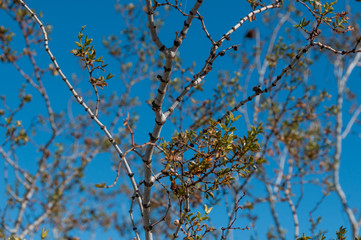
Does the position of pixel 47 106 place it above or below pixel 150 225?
above

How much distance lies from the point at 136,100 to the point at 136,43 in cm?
163

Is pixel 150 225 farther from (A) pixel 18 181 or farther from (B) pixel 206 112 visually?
(A) pixel 18 181

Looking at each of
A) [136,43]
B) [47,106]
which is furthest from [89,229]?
[136,43]

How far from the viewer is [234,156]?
2.27 meters

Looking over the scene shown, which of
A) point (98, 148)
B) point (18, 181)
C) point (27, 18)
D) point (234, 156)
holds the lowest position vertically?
point (234, 156)

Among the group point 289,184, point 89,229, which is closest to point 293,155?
point 289,184

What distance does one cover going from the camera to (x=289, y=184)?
7.25 meters

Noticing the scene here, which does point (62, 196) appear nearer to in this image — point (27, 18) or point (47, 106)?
point (47, 106)

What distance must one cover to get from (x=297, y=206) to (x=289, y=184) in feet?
2.96

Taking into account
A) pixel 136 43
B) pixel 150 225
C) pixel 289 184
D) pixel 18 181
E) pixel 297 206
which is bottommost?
pixel 150 225

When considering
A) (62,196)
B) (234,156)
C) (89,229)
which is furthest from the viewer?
(89,229)

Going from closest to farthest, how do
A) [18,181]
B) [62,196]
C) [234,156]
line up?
1. [234,156]
2. [18,181]
3. [62,196]

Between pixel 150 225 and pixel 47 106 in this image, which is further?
pixel 47 106

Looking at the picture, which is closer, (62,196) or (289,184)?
(289,184)
